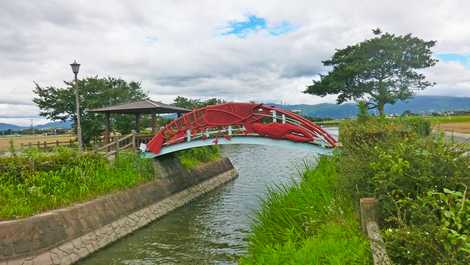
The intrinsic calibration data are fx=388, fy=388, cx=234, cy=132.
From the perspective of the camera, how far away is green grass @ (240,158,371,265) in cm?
450

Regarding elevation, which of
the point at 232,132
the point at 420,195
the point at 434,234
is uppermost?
the point at 232,132

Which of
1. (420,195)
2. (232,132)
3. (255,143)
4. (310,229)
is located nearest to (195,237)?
(255,143)

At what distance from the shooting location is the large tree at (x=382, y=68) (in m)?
33.4

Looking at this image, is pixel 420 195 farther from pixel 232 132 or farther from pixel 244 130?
pixel 232 132

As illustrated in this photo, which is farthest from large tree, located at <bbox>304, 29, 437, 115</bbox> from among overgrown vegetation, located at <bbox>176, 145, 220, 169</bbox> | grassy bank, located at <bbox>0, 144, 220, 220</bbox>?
grassy bank, located at <bbox>0, 144, 220, 220</bbox>

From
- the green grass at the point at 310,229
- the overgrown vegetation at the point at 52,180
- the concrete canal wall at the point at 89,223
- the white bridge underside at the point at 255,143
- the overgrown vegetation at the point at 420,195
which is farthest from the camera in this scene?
the white bridge underside at the point at 255,143

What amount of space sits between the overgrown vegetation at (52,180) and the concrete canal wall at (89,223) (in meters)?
0.48

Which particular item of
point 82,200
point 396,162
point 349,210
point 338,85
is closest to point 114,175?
point 82,200

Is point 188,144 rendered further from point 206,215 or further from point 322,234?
point 322,234

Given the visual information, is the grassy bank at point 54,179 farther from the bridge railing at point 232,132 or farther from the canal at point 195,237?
the bridge railing at point 232,132

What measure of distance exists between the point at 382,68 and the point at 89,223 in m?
29.4

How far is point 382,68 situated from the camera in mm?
33906

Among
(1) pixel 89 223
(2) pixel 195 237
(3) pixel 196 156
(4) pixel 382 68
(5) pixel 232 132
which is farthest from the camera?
(4) pixel 382 68

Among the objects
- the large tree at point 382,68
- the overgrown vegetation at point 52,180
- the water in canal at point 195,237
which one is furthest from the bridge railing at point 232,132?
the large tree at point 382,68
